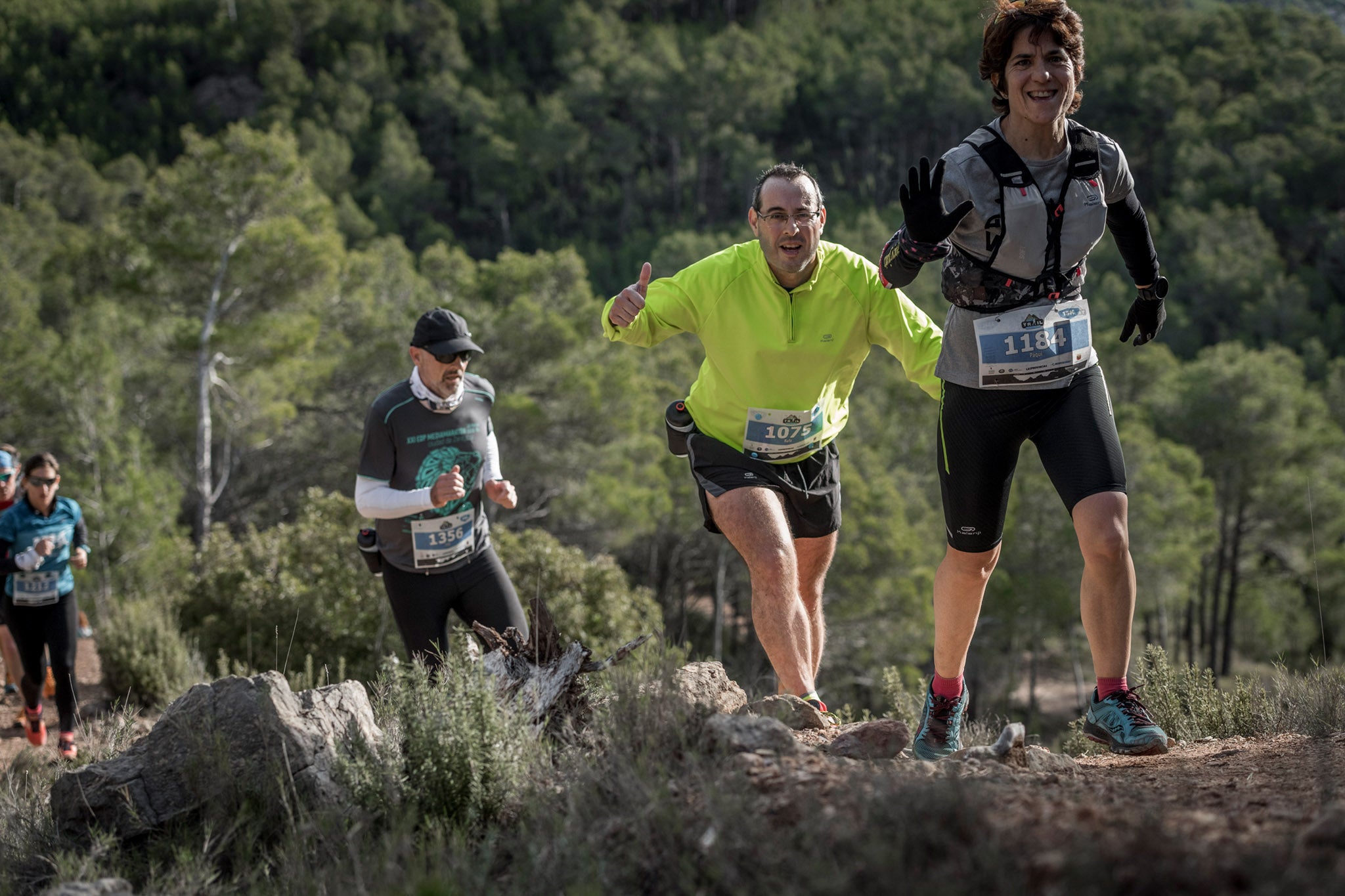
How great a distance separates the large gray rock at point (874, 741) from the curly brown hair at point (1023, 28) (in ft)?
6.04

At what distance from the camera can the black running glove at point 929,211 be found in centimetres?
323

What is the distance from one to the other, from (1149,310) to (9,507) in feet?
21.4

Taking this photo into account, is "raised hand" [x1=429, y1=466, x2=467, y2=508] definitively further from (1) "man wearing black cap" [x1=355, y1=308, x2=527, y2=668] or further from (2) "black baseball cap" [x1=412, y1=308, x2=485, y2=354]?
(2) "black baseball cap" [x1=412, y1=308, x2=485, y2=354]

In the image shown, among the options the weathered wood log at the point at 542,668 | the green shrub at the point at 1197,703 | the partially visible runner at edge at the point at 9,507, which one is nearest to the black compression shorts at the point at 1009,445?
the weathered wood log at the point at 542,668

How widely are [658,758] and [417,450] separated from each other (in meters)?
2.18

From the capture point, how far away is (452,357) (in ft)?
15.0

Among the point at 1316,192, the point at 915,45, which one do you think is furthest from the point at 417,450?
the point at 915,45

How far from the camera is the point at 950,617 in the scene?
373 centimetres

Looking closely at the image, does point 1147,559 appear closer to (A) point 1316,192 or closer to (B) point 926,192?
(B) point 926,192

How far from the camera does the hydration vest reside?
129 inches

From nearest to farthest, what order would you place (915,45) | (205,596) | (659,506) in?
(205,596)
(659,506)
(915,45)

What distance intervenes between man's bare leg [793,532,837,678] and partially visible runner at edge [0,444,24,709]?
15.8 feet

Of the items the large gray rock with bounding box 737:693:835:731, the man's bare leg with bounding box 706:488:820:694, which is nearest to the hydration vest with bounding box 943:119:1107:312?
the man's bare leg with bounding box 706:488:820:694

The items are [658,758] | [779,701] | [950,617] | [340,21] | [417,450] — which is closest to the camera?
[658,758]
